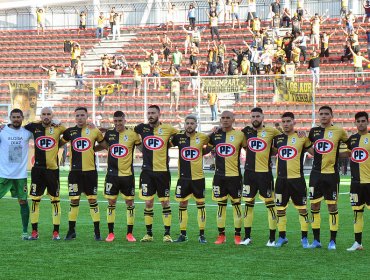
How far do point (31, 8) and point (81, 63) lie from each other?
40.1ft

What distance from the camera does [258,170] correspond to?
46.1 feet

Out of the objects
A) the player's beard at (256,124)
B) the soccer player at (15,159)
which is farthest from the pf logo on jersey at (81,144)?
the player's beard at (256,124)

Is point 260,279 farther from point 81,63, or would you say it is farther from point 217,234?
point 81,63

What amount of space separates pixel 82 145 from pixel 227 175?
2395 mm

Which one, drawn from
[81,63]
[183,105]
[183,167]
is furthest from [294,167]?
[81,63]

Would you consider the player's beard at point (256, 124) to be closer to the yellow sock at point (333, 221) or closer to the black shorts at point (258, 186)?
the black shorts at point (258, 186)

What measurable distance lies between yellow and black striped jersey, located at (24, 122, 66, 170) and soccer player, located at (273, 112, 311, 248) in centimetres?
367

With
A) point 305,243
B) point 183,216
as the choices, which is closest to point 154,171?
point 183,216

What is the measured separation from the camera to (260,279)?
35.4ft

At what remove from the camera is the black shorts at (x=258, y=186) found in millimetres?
14000

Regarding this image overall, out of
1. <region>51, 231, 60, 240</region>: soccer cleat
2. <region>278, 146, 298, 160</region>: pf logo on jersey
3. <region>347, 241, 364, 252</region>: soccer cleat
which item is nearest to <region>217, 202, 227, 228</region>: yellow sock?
<region>278, 146, 298, 160</region>: pf logo on jersey

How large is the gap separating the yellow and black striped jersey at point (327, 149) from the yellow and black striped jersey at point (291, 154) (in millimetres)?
226

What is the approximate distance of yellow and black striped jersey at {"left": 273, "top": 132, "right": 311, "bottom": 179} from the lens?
1369 centimetres

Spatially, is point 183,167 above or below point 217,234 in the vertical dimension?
above
